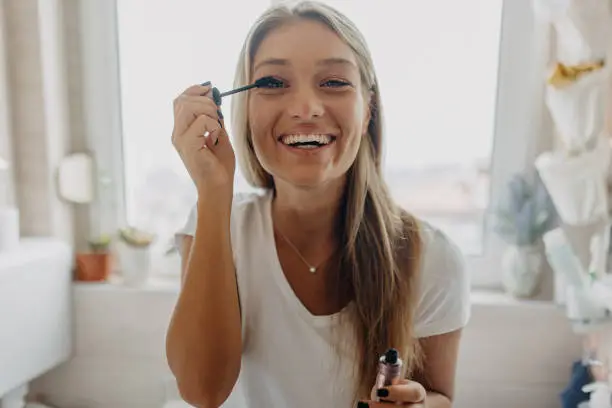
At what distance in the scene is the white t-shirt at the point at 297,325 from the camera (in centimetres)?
84

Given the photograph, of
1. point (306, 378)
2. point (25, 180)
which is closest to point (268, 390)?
point (306, 378)

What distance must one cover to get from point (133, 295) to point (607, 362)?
101 cm

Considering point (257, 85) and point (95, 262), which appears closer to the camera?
point (257, 85)

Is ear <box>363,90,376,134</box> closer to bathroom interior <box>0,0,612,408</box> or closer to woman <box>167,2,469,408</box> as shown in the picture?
woman <box>167,2,469,408</box>

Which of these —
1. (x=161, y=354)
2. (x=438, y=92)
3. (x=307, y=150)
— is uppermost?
(x=438, y=92)

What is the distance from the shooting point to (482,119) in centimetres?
133

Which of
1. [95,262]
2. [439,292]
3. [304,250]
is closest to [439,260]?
[439,292]

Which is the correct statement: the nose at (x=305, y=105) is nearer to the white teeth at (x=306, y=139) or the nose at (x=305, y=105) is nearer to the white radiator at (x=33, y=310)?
the white teeth at (x=306, y=139)

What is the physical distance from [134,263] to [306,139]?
2.52 feet

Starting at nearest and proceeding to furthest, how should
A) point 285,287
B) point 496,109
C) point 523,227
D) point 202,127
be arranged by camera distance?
1. point 202,127
2. point 285,287
3. point 523,227
4. point 496,109

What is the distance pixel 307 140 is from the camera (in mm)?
768

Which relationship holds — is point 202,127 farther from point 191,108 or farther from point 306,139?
point 306,139

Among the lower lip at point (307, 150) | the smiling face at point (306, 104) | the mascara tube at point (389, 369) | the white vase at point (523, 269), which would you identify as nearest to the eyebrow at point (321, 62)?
the smiling face at point (306, 104)

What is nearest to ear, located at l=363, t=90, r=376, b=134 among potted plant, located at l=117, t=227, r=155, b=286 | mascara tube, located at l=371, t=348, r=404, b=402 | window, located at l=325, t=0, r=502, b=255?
mascara tube, located at l=371, t=348, r=404, b=402
